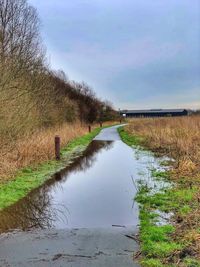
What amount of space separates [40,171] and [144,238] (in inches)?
326

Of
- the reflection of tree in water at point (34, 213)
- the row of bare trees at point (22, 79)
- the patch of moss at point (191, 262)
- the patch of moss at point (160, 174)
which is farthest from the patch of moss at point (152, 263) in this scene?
the row of bare trees at point (22, 79)

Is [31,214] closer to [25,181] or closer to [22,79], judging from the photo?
[25,181]

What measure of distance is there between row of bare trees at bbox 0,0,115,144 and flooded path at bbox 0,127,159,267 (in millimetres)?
3687

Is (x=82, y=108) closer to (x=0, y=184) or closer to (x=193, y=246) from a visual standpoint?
(x=0, y=184)

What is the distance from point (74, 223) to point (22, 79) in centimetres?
1201

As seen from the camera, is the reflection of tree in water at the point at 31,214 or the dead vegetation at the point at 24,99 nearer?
the reflection of tree in water at the point at 31,214

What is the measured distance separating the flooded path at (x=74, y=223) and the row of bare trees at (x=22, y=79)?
3.69 meters

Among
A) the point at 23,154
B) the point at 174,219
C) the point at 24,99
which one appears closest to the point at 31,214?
the point at 174,219

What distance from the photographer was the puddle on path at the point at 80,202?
6.95 m

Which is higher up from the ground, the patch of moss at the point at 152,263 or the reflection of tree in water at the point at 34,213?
the patch of moss at the point at 152,263

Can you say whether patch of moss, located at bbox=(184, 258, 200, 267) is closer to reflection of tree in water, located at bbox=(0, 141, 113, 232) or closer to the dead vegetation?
reflection of tree in water, located at bbox=(0, 141, 113, 232)

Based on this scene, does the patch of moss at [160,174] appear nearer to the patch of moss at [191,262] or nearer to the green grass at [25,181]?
the green grass at [25,181]

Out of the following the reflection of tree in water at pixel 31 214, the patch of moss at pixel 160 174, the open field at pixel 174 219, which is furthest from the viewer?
the patch of moss at pixel 160 174

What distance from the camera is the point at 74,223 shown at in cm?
685
